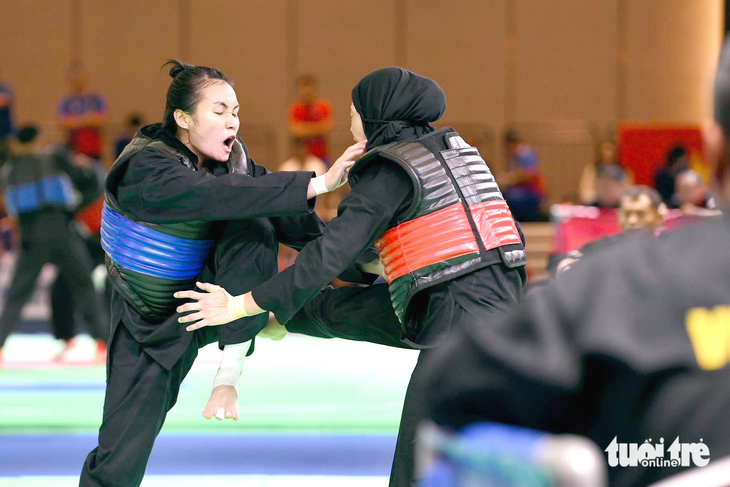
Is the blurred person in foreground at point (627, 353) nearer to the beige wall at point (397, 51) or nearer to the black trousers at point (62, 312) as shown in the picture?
the black trousers at point (62, 312)

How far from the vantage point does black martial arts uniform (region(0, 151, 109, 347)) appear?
7156 mm

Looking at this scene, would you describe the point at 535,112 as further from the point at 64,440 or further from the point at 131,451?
the point at 131,451

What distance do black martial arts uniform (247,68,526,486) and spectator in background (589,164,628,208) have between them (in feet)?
18.6

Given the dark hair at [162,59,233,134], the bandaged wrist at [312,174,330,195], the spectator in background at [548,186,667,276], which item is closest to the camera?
the bandaged wrist at [312,174,330,195]

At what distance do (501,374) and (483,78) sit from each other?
12.7m

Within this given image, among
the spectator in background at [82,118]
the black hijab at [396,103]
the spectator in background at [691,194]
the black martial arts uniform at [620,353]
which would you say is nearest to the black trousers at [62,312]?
the spectator in background at [82,118]

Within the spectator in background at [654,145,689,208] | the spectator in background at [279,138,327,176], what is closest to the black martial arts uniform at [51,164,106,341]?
the spectator in background at [279,138,327,176]

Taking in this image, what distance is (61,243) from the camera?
7.22 m

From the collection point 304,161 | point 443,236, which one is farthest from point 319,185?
point 304,161

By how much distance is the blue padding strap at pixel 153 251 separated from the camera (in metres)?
3.06

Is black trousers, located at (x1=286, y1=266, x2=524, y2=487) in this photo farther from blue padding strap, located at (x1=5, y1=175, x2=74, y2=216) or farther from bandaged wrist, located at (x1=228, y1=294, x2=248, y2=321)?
blue padding strap, located at (x1=5, y1=175, x2=74, y2=216)

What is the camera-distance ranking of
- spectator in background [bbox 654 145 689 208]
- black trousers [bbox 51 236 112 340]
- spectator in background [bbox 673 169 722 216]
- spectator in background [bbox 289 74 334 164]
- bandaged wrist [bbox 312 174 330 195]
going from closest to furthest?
bandaged wrist [bbox 312 174 330 195] → spectator in background [bbox 673 169 722 216] → black trousers [bbox 51 236 112 340] → spectator in background [bbox 654 145 689 208] → spectator in background [bbox 289 74 334 164]

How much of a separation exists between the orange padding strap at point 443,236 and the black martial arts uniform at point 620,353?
5.95ft

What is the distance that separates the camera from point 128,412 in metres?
2.93
